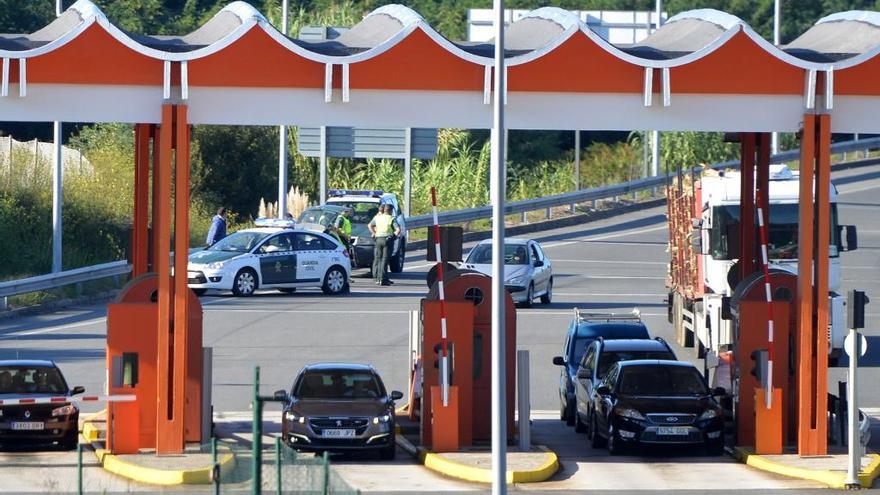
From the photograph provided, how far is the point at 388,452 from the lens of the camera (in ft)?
71.9

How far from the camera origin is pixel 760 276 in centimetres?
2348

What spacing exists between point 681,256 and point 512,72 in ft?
41.0

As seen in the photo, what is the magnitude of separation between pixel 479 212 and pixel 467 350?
87.6ft

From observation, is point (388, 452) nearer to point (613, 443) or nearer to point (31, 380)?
point (613, 443)

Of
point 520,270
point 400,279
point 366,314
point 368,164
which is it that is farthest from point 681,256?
point 368,164

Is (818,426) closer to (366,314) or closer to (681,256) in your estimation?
(681,256)

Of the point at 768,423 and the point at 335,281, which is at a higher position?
the point at 335,281

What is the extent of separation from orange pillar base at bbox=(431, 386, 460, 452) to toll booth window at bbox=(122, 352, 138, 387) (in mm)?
3806

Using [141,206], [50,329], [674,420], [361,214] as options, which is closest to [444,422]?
[674,420]

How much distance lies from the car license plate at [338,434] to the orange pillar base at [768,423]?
530 cm

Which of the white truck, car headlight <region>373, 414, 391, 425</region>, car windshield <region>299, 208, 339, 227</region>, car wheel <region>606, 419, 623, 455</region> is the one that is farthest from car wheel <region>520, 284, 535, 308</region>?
car headlight <region>373, 414, 391, 425</region>

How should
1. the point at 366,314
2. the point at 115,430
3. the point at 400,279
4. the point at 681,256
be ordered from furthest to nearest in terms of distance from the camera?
the point at 400,279, the point at 366,314, the point at 681,256, the point at 115,430

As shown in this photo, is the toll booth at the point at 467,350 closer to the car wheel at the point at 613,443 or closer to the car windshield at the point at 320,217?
the car wheel at the point at 613,443

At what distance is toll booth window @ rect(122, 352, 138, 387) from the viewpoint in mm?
21547
